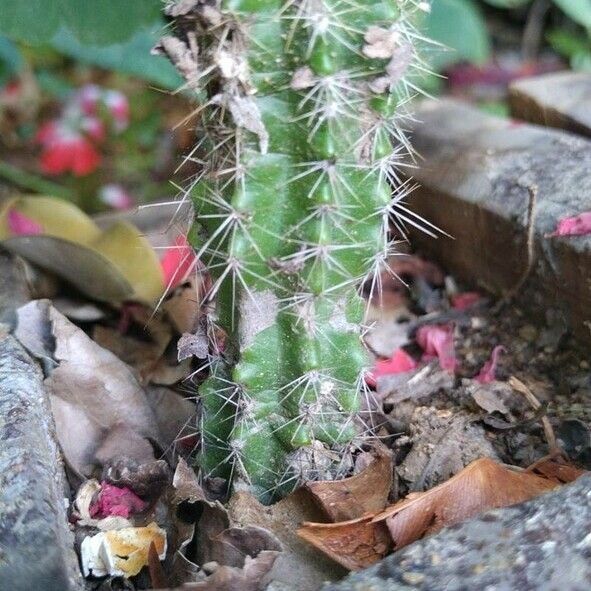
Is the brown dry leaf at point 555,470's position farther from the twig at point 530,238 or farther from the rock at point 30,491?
the rock at point 30,491

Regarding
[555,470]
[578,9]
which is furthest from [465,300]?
[578,9]

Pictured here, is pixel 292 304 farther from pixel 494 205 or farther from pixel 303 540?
pixel 494 205

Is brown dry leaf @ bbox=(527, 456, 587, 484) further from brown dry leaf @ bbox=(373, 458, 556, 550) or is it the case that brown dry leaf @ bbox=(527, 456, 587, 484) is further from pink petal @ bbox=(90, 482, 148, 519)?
pink petal @ bbox=(90, 482, 148, 519)

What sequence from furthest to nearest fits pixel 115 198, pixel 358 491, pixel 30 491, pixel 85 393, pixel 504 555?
pixel 115 198 → pixel 85 393 → pixel 358 491 → pixel 30 491 → pixel 504 555

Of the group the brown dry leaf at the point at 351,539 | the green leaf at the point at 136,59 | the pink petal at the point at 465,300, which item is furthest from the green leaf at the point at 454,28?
the brown dry leaf at the point at 351,539

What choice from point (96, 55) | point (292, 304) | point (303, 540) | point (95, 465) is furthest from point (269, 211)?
point (96, 55)

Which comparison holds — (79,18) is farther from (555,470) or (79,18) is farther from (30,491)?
(555,470)
